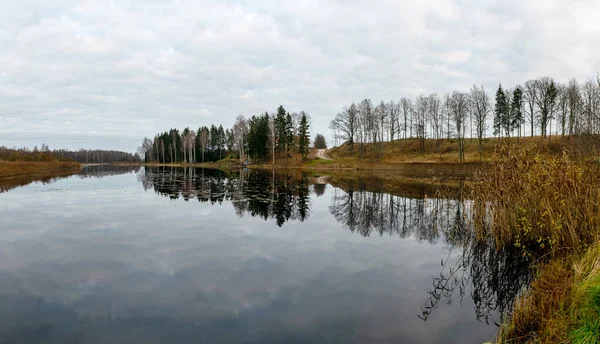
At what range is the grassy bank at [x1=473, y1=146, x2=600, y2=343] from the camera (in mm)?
4918

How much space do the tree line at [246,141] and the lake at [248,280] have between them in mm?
64348

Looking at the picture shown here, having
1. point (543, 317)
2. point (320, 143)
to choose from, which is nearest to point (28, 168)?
point (543, 317)

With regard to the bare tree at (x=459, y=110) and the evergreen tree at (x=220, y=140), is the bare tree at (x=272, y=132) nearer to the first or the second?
the evergreen tree at (x=220, y=140)

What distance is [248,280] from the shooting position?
27.1 ft

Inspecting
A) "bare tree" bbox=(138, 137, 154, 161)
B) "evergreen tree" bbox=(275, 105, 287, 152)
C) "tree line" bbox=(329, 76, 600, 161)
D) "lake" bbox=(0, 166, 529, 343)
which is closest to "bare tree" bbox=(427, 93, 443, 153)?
"tree line" bbox=(329, 76, 600, 161)

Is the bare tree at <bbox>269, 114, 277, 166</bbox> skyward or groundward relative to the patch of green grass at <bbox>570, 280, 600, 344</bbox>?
skyward

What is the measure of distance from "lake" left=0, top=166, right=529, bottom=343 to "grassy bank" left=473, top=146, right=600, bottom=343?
2.29ft

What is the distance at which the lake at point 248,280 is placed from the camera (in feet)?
19.5

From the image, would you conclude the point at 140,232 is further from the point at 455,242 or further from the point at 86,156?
the point at 86,156

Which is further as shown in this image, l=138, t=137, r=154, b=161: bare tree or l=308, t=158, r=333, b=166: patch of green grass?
l=138, t=137, r=154, b=161: bare tree

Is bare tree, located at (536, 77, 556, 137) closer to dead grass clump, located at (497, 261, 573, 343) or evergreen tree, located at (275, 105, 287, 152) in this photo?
evergreen tree, located at (275, 105, 287, 152)

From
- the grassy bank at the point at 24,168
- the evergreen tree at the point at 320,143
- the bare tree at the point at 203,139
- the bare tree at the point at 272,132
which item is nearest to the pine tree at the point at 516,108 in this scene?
the bare tree at the point at 272,132

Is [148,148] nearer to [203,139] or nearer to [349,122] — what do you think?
[203,139]

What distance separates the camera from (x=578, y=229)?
27.7ft
